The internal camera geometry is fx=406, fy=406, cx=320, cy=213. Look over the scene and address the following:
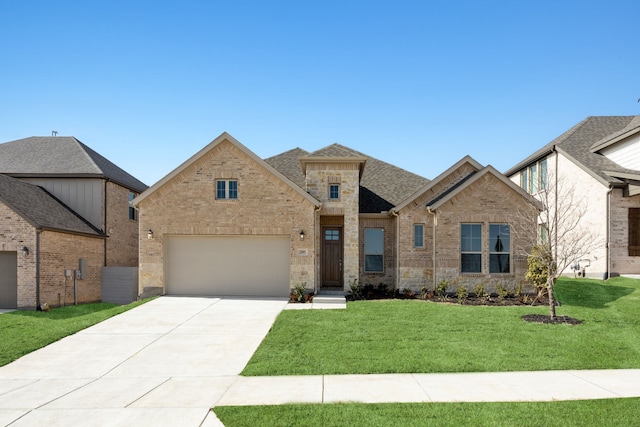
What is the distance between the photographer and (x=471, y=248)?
16.2 meters

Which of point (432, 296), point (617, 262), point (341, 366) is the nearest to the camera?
point (341, 366)

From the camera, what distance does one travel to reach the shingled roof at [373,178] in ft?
58.7

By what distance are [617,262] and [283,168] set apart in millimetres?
15840

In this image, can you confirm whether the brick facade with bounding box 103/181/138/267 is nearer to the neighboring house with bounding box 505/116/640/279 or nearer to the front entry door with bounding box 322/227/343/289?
the front entry door with bounding box 322/227/343/289

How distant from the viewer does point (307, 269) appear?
638 inches

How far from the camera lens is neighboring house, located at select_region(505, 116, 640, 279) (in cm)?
1764

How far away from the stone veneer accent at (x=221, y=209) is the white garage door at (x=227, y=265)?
43 cm

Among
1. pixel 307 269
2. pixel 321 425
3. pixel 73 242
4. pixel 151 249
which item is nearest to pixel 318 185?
pixel 307 269

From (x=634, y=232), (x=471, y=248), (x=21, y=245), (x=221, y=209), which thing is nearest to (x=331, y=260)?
(x=221, y=209)

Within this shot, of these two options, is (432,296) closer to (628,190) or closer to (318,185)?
(318,185)

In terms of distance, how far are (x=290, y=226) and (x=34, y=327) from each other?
893 cm

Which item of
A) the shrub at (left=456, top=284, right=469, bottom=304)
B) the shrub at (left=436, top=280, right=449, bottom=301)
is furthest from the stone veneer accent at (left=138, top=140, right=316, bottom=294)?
the shrub at (left=456, top=284, right=469, bottom=304)

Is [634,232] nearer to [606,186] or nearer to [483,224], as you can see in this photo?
[606,186]

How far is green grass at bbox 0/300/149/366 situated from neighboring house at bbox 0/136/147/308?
1.31 meters
